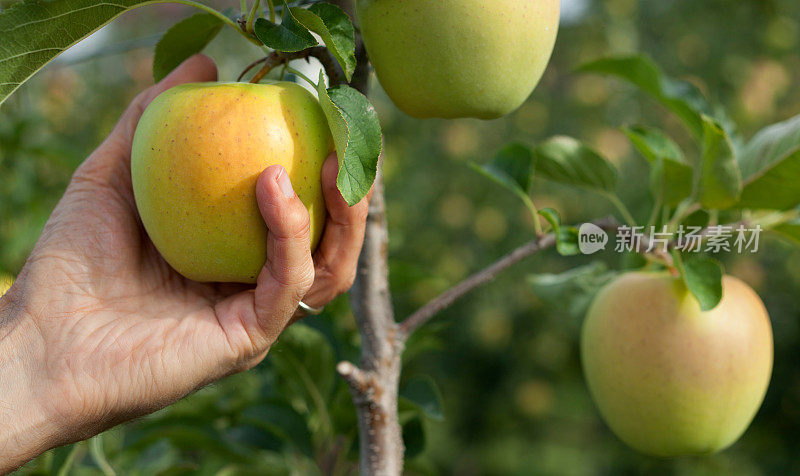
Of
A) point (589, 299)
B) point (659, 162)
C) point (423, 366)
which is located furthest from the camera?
point (423, 366)

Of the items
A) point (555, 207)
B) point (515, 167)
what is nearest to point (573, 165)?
point (515, 167)

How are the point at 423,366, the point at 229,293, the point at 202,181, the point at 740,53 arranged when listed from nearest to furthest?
1. the point at 202,181
2. the point at 229,293
3. the point at 740,53
4. the point at 423,366

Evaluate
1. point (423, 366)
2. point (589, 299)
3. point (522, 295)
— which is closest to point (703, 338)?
point (589, 299)

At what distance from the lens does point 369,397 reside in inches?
27.3

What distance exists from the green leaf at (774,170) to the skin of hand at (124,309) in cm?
47

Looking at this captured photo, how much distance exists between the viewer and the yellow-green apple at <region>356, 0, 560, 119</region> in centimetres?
58

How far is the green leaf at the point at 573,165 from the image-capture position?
875 millimetres

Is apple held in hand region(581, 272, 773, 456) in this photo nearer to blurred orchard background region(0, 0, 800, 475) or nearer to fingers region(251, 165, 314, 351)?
fingers region(251, 165, 314, 351)

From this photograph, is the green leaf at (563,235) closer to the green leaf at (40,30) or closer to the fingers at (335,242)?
the fingers at (335,242)

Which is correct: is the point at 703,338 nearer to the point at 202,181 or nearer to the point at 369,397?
the point at 369,397

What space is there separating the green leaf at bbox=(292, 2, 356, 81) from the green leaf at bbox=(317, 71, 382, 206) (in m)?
0.02

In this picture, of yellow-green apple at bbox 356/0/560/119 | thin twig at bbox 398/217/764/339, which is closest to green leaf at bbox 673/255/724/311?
thin twig at bbox 398/217/764/339

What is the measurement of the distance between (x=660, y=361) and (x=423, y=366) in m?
1.63

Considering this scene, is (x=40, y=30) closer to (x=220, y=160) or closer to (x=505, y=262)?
(x=220, y=160)
